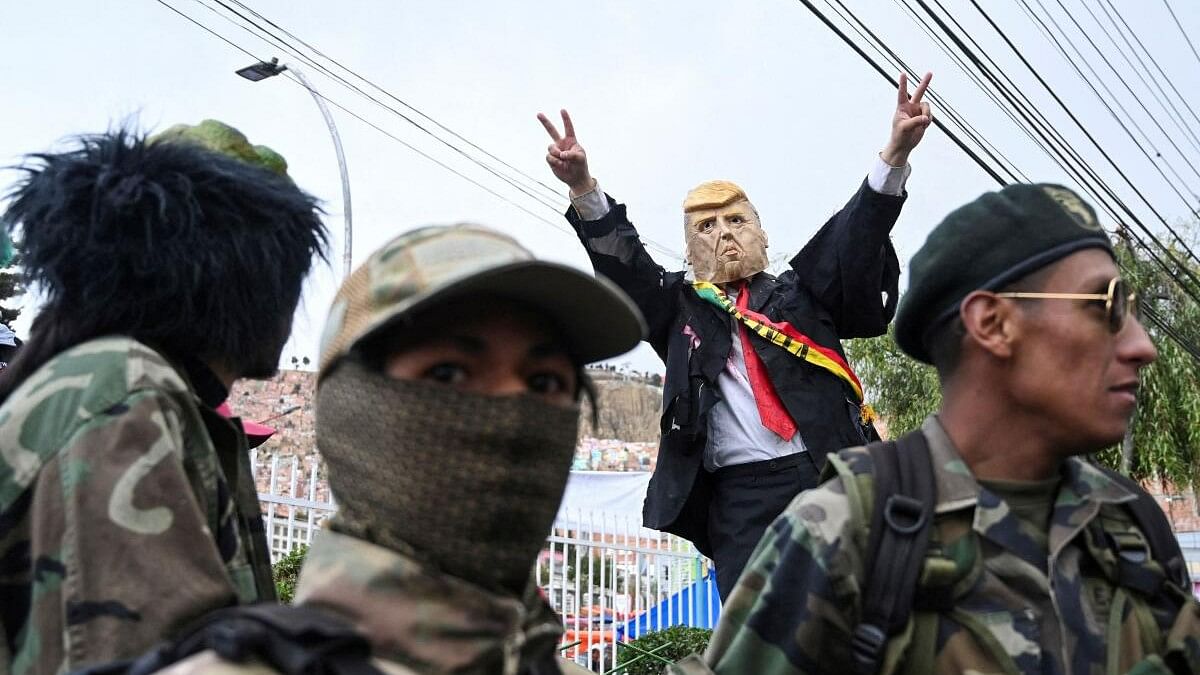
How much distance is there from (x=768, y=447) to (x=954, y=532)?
1832mm

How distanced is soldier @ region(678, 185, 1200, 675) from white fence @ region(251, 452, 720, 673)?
7833mm

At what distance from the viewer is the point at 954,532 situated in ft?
7.34

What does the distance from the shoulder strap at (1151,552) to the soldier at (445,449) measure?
1223 mm

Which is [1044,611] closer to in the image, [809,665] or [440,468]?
[809,665]

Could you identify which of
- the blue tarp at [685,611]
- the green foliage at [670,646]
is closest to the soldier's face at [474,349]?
the green foliage at [670,646]

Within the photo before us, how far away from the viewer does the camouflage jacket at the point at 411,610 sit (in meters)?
1.52

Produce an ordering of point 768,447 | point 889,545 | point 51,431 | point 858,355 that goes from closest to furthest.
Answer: point 51,431, point 889,545, point 768,447, point 858,355

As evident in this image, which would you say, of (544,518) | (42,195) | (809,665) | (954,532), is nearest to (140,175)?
(42,195)

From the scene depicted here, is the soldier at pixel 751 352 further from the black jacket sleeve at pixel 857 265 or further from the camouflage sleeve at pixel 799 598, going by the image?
the camouflage sleeve at pixel 799 598

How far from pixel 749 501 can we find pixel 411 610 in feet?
8.50

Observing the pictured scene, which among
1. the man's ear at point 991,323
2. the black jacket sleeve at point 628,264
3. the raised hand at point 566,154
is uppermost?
the raised hand at point 566,154

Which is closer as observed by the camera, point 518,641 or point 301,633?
point 301,633

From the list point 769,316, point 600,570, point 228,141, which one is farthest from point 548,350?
point 600,570

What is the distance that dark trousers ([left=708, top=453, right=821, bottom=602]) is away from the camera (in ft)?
13.0
